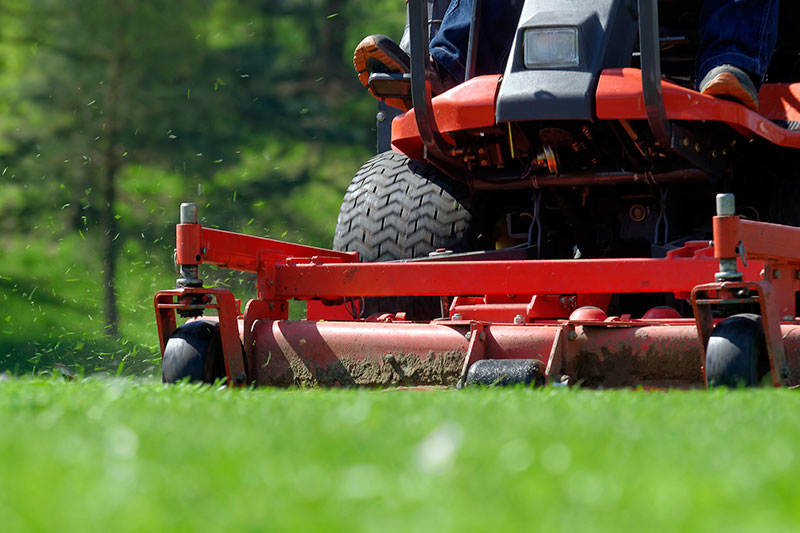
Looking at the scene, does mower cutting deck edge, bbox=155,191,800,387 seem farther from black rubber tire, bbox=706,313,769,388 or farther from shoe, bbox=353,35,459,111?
shoe, bbox=353,35,459,111

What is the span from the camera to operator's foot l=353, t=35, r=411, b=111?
5.50 metres

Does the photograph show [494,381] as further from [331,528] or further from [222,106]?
[222,106]

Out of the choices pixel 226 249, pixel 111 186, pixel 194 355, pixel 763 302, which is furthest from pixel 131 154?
pixel 763 302

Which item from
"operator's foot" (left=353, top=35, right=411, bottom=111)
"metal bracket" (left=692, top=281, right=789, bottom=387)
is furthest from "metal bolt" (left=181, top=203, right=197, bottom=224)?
"metal bracket" (left=692, top=281, right=789, bottom=387)

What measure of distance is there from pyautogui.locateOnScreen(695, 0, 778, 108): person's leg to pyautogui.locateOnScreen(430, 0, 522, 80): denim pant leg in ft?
3.33

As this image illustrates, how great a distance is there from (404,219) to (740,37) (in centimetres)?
189

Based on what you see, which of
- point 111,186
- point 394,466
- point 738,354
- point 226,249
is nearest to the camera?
point 394,466

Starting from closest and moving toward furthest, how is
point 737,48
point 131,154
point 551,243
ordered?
point 737,48, point 551,243, point 131,154

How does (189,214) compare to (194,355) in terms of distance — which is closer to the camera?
(194,355)

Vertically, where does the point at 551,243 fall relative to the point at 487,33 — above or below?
below

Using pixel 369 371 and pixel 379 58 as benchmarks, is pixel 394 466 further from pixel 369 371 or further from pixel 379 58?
pixel 379 58

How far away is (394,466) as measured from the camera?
6.00 feet

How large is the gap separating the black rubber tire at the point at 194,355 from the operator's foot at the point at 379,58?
1.48 meters

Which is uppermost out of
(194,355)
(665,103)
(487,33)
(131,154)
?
(487,33)
